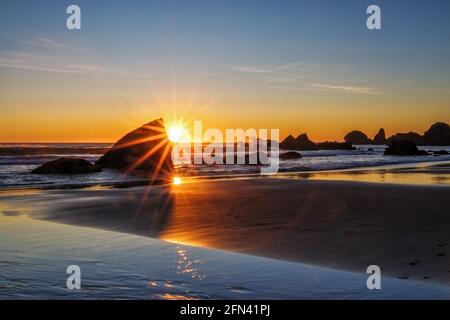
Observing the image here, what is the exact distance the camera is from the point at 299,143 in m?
117

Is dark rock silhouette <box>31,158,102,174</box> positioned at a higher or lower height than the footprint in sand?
higher

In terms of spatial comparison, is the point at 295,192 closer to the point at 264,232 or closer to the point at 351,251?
the point at 264,232

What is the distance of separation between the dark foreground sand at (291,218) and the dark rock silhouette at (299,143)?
93.7 metres

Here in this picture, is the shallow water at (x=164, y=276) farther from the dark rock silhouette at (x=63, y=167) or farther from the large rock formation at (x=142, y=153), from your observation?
the large rock formation at (x=142, y=153)

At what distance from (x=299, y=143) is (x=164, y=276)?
113 m

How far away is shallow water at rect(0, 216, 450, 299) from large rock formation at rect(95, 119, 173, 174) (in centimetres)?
2345

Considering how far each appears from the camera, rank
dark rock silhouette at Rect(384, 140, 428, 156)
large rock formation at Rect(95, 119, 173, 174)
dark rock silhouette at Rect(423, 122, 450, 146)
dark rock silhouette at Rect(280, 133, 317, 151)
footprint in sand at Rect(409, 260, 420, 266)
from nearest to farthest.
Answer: footprint in sand at Rect(409, 260, 420, 266), large rock formation at Rect(95, 119, 173, 174), dark rock silhouette at Rect(384, 140, 428, 156), dark rock silhouette at Rect(280, 133, 317, 151), dark rock silhouette at Rect(423, 122, 450, 146)

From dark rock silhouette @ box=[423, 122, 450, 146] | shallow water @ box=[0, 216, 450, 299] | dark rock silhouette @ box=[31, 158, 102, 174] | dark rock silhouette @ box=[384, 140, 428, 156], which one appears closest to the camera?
shallow water @ box=[0, 216, 450, 299]

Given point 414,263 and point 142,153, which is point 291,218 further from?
point 142,153

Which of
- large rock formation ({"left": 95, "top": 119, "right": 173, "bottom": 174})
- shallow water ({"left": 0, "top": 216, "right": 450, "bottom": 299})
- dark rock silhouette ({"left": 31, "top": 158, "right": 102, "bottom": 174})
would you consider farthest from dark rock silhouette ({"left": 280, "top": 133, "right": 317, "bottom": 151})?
shallow water ({"left": 0, "top": 216, "right": 450, "bottom": 299})

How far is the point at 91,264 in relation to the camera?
22.6 feet

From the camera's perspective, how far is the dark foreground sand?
294 inches

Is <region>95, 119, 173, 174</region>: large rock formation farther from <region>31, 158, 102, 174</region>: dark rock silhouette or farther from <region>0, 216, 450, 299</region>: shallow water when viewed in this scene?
<region>0, 216, 450, 299</region>: shallow water
